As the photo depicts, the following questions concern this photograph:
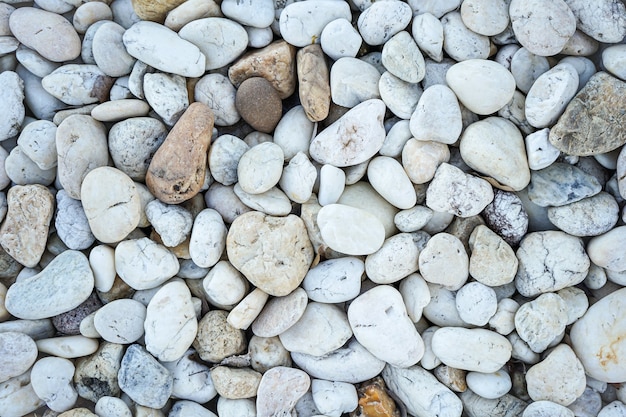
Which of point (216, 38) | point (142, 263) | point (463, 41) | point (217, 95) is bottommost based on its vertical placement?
point (142, 263)

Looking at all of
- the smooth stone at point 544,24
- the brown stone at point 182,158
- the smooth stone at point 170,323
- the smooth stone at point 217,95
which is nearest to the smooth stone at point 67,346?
the smooth stone at point 170,323

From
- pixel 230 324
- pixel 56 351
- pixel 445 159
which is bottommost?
pixel 56 351

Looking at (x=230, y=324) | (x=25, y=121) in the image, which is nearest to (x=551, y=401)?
(x=230, y=324)

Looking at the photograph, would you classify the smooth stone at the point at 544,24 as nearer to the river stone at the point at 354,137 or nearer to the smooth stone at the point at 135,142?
the river stone at the point at 354,137

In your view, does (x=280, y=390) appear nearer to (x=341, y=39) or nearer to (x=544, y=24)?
(x=341, y=39)

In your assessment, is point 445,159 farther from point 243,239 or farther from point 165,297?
point 165,297

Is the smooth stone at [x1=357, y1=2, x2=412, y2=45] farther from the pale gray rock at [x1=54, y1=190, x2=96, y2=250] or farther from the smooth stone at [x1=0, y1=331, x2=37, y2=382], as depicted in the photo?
the smooth stone at [x1=0, y1=331, x2=37, y2=382]

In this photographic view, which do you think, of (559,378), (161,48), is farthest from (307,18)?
(559,378)

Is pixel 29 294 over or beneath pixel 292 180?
beneath
